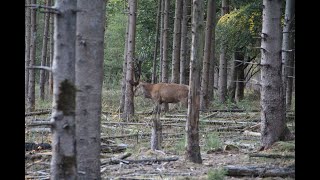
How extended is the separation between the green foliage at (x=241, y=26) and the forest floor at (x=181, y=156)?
244 inches

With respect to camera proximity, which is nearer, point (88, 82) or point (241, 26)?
point (88, 82)

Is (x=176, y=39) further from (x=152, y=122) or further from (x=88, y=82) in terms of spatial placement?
(x=88, y=82)

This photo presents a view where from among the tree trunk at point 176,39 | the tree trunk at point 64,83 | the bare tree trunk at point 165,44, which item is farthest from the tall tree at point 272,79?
the tree trunk at point 176,39

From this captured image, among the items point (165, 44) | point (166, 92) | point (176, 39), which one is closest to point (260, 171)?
point (166, 92)

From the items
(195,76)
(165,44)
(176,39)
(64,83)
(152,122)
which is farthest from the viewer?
(176,39)

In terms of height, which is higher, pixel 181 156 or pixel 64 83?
pixel 64 83

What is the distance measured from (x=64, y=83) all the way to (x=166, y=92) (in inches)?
689

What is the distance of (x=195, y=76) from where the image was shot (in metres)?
9.50
